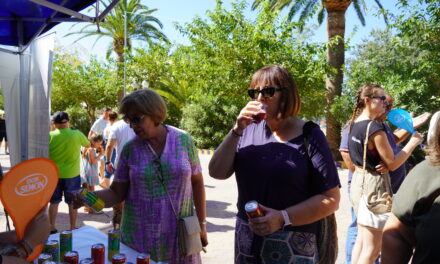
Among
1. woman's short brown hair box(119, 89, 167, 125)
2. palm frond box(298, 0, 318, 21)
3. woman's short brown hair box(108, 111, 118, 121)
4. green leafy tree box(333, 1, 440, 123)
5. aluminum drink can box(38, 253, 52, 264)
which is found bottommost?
aluminum drink can box(38, 253, 52, 264)

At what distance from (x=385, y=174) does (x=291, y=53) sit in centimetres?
1153

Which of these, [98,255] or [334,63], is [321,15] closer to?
[334,63]

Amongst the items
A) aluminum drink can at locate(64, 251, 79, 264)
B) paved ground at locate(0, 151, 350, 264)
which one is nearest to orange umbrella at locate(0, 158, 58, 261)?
aluminum drink can at locate(64, 251, 79, 264)

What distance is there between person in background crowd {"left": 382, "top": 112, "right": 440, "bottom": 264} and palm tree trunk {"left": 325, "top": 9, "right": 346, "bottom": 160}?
1191 centimetres

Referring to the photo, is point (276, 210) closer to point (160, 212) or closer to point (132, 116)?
point (160, 212)

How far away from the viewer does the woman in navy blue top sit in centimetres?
172

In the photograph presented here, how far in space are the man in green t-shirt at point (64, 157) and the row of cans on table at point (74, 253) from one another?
3.11m

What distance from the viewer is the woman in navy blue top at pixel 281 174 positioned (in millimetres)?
1723

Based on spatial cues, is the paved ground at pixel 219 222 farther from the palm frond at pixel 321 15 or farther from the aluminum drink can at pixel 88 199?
the palm frond at pixel 321 15

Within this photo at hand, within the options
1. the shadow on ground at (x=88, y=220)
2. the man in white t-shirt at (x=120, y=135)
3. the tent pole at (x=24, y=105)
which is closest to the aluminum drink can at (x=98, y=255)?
the tent pole at (x=24, y=105)

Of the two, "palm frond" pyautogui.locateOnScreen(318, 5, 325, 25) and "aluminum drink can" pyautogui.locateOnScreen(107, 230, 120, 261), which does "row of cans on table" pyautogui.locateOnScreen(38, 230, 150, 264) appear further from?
"palm frond" pyautogui.locateOnScreen(318, 5, 325, 25)

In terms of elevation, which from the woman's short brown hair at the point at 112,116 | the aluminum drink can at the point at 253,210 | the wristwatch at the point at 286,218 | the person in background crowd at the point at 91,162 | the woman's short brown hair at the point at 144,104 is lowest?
the person in background crowd at the point at 91,162

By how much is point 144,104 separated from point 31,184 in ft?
3.16

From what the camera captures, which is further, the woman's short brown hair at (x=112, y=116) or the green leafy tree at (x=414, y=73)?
the green leafy tree at (x=414, y=73)
